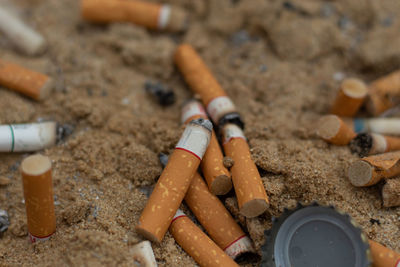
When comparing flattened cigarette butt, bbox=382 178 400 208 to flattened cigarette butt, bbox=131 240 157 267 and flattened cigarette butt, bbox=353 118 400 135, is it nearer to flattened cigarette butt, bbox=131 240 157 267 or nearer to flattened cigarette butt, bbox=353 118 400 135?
flattened cigarette butt, bbox=353 118 400 135

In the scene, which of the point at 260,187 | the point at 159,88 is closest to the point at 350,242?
the point at 260,187

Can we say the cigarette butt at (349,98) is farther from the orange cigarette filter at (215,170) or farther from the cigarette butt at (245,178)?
the orange cigarette filter at (215,170)

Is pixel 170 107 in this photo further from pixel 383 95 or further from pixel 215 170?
pixel 383 95

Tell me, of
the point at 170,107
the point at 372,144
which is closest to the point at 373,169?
the point at 372,144

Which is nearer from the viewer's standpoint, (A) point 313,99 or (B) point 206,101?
(B) point 206,101

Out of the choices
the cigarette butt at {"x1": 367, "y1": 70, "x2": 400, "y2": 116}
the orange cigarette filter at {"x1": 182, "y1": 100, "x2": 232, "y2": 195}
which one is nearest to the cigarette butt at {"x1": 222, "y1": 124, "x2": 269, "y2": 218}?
the orange cigarette filter at {"x1": 182, "y1": 100, "x2": 232, "y2": 195}

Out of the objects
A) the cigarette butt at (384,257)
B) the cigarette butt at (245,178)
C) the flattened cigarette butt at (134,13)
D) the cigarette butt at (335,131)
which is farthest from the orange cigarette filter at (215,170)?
the flattened cigarette butt at (134,13)

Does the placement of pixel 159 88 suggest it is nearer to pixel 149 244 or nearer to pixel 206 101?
pixel 206 101
